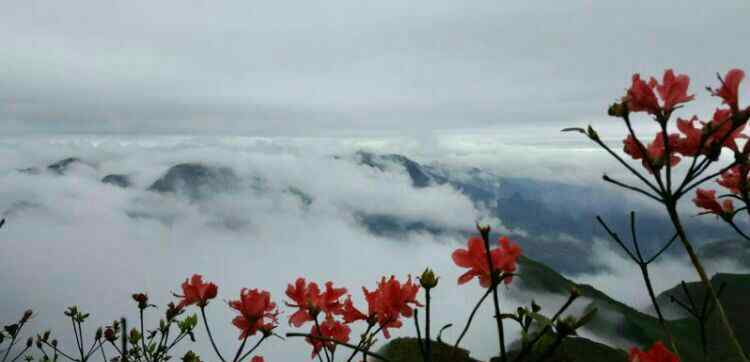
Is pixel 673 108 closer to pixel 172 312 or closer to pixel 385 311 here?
pixel 385 311

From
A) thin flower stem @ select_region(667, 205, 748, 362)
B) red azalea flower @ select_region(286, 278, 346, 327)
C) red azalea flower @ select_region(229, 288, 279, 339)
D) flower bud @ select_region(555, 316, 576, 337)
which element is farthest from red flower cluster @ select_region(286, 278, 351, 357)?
thin flower stem @ select_region(667, 205, 748, 362)

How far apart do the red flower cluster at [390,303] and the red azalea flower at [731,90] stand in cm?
188

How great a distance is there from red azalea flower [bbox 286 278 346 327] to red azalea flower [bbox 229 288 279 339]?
0.45m

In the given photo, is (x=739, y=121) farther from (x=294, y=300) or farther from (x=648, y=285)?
(x=294, y=300)

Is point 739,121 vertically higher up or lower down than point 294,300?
higher up

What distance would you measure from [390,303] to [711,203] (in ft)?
7.91

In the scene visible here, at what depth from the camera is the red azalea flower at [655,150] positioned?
7.20 ft

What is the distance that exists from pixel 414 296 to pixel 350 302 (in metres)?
0.52

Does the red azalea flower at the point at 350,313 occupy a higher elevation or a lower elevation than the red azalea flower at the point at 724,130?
lower

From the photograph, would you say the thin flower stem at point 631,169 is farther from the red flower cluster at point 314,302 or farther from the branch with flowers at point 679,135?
the red flower cluster at point 314,302

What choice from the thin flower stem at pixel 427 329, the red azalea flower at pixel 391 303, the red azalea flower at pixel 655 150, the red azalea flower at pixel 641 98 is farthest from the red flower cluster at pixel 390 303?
the red azalea flower at pixel 641 98

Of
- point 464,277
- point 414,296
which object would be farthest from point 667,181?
point 414,296

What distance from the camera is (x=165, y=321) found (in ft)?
18.3

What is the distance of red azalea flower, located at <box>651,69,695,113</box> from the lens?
227 centimetres
